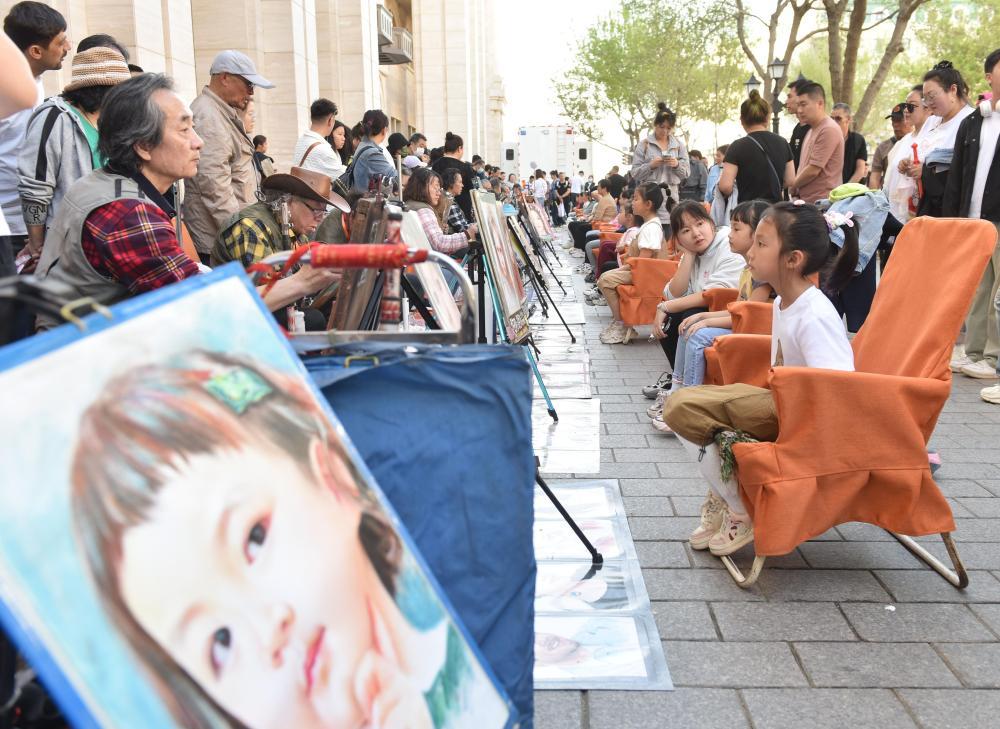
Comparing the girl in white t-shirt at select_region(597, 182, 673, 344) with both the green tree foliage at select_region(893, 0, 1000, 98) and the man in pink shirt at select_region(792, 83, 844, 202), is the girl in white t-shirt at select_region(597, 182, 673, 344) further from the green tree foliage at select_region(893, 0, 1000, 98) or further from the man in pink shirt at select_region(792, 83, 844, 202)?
the green tree foliage at select_region(893, 0, 1000, 98)

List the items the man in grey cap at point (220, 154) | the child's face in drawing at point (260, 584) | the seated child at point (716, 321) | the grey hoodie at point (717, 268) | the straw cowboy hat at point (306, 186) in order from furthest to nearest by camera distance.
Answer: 1. the grey hoodie at point (717, 268)
2. the man in grey cap at point (220, 154)
3. the seated child at point (716, 321)
4. the straw cowboy hat at point (306, 186)
5. the child's face in drawing at point (260, 584)

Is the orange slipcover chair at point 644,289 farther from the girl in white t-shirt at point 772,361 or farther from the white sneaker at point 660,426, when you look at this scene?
the girl in white t-shirt at point 772,361

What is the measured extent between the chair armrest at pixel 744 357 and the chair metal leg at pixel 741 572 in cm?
92

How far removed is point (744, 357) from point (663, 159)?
7.47 metres

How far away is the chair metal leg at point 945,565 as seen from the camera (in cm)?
339

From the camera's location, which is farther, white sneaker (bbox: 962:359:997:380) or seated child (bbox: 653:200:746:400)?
white sneaker (bbox: 962:359:997:380)

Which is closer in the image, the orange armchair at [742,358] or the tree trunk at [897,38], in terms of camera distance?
the orange armchair at [742,358]

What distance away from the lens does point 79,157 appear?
430cm

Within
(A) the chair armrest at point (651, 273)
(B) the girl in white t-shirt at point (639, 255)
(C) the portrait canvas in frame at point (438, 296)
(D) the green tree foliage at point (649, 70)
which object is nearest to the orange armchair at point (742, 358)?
(C) the portrait canvas in frame at point (438, 296)

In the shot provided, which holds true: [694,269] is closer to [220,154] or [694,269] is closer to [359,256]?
[220,154]

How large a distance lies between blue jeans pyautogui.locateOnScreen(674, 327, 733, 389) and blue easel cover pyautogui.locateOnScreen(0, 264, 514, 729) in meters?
3.39

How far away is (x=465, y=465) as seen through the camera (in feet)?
6.05

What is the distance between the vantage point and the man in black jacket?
663 centimetres

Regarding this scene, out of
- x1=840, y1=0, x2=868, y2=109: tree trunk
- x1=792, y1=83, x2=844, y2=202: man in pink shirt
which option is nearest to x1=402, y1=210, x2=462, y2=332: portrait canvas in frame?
x1=792, y1=83, x2=844, y2=202: man in pink shirt
